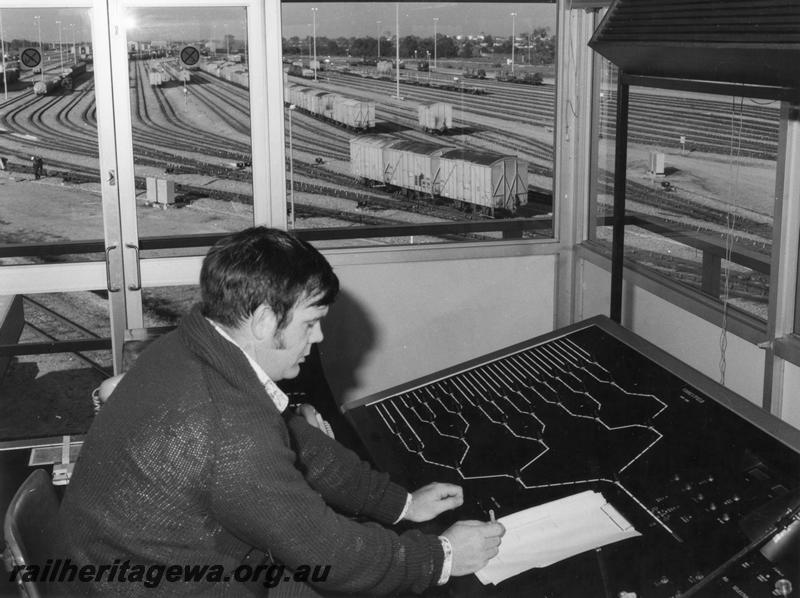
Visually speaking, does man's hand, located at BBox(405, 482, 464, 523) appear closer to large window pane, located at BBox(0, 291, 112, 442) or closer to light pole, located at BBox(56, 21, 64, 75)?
large window pane, located at BBox(0, 291, 112, 442)

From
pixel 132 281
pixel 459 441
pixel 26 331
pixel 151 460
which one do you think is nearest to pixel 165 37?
pixel 132 281

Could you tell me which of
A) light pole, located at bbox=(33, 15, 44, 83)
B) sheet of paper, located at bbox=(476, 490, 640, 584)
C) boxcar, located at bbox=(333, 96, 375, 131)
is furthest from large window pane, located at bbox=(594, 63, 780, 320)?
light pole, located at bbox=(33, 15, 44, 83)

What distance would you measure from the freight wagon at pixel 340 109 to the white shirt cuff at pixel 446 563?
8.87 ft

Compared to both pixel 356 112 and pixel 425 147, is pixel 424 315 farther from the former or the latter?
pixel 356 112

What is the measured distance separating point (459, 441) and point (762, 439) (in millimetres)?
608

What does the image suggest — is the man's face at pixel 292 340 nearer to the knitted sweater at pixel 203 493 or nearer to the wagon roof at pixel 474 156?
the knitted sweater at pixel 203 493

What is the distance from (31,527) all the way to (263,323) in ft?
1.64

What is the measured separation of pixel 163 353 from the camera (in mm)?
1504

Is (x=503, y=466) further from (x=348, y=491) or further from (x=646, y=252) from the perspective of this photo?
(x=646, y=252)

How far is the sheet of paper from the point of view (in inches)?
62.1

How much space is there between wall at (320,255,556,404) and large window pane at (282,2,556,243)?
218 millimetres

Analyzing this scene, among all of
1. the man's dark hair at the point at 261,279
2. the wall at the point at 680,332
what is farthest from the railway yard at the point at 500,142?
the man's dark hair at the point at 261,279

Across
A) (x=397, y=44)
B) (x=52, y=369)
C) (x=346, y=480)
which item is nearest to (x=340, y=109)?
(x=397, y=44)

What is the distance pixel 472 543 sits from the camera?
5.20ft
